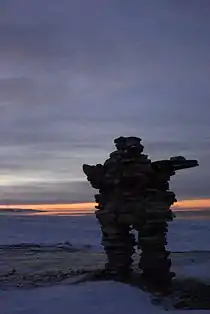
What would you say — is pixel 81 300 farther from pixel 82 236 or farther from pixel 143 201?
pixel 82 236

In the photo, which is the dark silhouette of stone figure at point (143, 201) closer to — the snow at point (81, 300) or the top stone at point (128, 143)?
the top stone at point (128, 143)

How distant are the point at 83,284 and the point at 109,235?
271cm

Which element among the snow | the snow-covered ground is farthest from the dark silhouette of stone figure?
the snow-covered ground

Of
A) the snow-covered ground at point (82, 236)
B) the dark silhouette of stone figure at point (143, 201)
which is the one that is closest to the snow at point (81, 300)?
the dark silhouette of stone figure at point (143, 201)

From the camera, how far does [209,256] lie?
4194 cm

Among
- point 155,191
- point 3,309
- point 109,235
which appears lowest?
point 3,309

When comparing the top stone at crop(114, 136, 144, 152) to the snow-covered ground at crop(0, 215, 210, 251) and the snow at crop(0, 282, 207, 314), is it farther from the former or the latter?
the snow-covered ground at crop(0, 215, 210, 251)

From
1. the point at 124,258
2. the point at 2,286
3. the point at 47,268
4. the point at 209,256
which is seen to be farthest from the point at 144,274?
the point at 209,256

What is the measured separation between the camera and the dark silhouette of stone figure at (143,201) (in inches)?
Answer: 907

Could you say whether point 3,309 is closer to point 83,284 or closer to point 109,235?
point 83,284

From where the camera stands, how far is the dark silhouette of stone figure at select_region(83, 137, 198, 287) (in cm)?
2303

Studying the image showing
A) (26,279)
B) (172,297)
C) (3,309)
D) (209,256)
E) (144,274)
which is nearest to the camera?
(3,309)

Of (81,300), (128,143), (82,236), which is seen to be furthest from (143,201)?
(82,236)

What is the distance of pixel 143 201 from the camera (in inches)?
914
